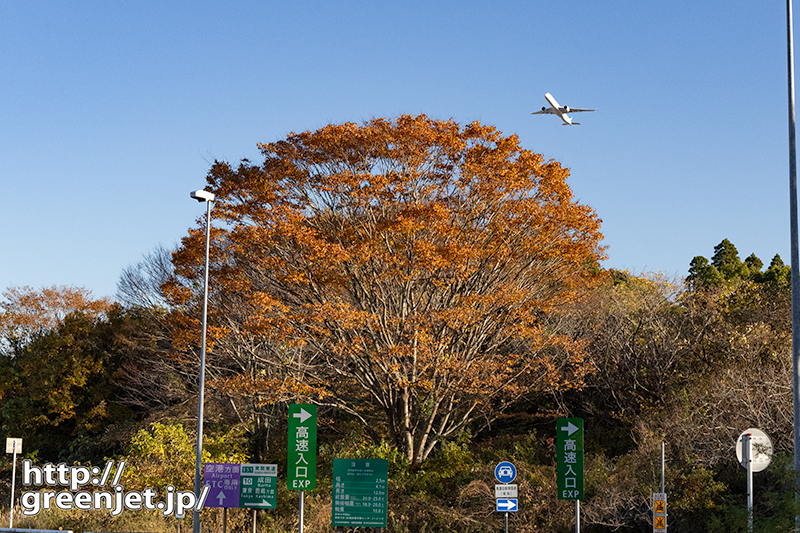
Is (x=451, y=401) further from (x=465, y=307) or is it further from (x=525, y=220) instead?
(x=525, y=220)

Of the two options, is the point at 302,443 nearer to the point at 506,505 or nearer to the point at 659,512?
Result: the point at 506,505

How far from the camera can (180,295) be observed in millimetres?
22891

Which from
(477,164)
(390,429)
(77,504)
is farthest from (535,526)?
(77,504)

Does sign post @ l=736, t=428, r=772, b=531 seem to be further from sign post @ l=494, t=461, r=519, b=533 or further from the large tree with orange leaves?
the large tree with orange leaves

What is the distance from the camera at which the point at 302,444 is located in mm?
16234

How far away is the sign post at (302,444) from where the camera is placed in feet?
52.7

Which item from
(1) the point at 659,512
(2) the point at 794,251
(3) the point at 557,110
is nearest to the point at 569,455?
(1) the point at 659,512

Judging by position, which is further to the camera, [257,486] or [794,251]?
[257,486]

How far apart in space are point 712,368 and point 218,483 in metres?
15.3

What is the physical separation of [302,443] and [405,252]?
23.4 ft

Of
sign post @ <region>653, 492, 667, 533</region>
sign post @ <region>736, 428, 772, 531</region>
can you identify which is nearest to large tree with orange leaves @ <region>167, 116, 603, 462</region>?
sign post @ <region>653, 492, 667, 533</region>

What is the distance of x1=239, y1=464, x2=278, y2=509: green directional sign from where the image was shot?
1688cm
